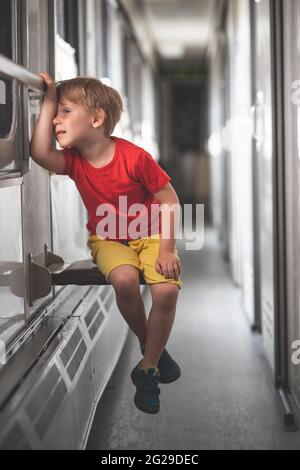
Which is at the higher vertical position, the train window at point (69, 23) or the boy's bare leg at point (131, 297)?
the train window at point (69, 23)

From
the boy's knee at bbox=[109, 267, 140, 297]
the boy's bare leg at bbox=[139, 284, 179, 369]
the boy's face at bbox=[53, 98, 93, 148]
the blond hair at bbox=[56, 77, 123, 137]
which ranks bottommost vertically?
the boy's bare leg at bbox=[139, 284, 179, 369]

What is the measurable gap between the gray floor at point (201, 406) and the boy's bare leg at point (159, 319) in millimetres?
107

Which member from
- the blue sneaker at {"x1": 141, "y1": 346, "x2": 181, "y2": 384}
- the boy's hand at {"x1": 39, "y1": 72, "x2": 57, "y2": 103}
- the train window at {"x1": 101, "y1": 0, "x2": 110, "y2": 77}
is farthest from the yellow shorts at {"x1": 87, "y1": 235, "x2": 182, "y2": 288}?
the train window at {"x1": 101, "y1": 0, "x2": 110, "y2": 77}

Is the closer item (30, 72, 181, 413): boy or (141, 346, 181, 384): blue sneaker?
(30, 72, 181, 413): boy

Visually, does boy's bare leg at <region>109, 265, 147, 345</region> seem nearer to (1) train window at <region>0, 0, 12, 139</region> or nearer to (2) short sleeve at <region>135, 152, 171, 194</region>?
(2) short sleeve at <region>135, 152, 171, 194</region>

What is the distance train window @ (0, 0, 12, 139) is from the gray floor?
2.16 feet

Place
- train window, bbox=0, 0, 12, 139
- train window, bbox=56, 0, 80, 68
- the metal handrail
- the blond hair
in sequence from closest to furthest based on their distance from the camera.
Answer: the metal handrail
the blond hair
train window, bbox=0, 0, 12, 139
train window, bbox=56, 0, 80, 68

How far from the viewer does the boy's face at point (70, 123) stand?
6.03 feet

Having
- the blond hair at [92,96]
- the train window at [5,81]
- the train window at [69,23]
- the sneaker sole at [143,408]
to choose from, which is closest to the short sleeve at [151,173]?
the blond hair at [92,96]

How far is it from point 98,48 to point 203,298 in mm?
1666

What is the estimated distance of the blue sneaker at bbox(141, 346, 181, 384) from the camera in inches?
77.2

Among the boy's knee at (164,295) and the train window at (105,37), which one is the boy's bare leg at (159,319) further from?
the train window at (105,37)
